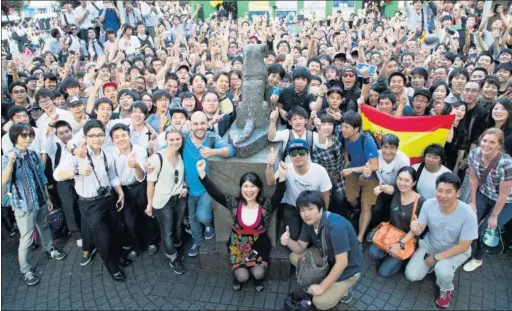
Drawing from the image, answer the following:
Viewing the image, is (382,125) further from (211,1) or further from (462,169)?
(211,1)

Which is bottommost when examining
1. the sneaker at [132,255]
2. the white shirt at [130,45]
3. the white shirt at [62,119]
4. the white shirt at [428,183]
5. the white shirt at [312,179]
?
the sneaker at [132,255]

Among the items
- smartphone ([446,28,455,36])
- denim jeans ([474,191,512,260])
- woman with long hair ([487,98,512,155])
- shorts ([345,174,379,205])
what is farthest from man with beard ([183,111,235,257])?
smartphone ([446,28,455,36])

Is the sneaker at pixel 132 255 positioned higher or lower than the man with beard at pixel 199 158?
lower

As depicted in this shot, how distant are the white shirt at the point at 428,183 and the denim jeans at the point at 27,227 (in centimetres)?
503

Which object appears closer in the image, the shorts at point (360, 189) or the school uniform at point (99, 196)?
the school uniform at point (99, 196)

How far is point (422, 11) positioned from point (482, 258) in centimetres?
1046

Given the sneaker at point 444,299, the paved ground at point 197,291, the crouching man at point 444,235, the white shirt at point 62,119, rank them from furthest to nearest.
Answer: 1. the white shirt at point 62,119
2. the paved ground at point 197,291
3. the sneaker at point 444,299
4. the crouching man at point 444,235

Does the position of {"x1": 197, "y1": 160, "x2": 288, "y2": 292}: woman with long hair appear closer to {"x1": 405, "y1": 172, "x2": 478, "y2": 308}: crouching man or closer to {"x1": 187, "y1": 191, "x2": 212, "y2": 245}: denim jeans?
{"x1": 187, "y1": 191, "x2": 212, "y2": 245}: denim jeans

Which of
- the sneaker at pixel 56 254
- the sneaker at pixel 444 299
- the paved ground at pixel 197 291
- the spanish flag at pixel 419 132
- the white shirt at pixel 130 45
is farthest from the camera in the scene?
the white shirt at pixel 130 45

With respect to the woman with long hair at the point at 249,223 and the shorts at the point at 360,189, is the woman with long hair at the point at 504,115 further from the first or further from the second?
the woman with long hair at the point at 249,223

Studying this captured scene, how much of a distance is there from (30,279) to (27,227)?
2.29ft

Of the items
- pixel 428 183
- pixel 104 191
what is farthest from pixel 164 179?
pixel 428 183

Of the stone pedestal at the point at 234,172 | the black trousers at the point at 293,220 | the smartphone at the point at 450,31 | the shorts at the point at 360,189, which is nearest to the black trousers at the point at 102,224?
the stone pedestal at the point at 234,172

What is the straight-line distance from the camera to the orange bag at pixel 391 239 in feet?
14.8
